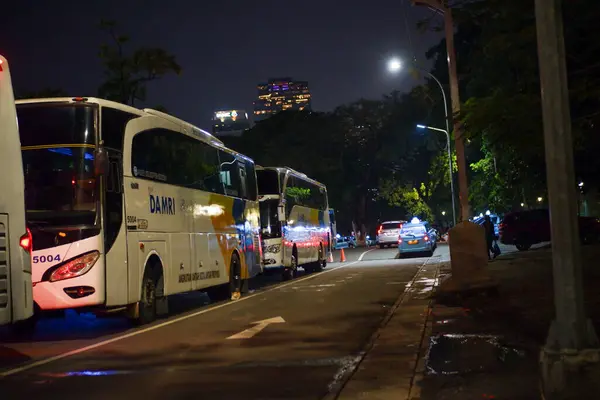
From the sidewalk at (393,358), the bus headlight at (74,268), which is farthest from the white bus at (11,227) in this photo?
the sidewalk at (393,358)

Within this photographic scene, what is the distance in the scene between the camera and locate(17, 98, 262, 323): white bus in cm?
1112

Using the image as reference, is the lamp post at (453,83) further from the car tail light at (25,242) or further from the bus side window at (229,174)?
the car tail light at (25,242)

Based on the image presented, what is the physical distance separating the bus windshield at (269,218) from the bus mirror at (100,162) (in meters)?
13.1

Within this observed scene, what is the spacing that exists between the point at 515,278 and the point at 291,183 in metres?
10.5

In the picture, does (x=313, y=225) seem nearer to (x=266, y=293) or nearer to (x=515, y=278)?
(x=266, y=293)

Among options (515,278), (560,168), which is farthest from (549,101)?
(515,278)

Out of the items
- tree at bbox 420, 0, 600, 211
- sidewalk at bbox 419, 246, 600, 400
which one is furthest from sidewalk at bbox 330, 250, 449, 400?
tree at bbox 420, 0, 600, 211

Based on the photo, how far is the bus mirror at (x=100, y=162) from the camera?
11133 mm

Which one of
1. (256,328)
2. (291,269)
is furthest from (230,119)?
(256,328)

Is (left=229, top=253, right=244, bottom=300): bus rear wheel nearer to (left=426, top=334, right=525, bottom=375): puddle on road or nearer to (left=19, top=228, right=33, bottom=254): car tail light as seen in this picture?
(left=426, top=334, right=525, bottom=375): puddle on road

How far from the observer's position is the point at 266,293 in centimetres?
1941

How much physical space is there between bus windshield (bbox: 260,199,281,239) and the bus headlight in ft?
43.1

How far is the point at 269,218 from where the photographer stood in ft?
79.7

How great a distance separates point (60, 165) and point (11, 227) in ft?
13.2
